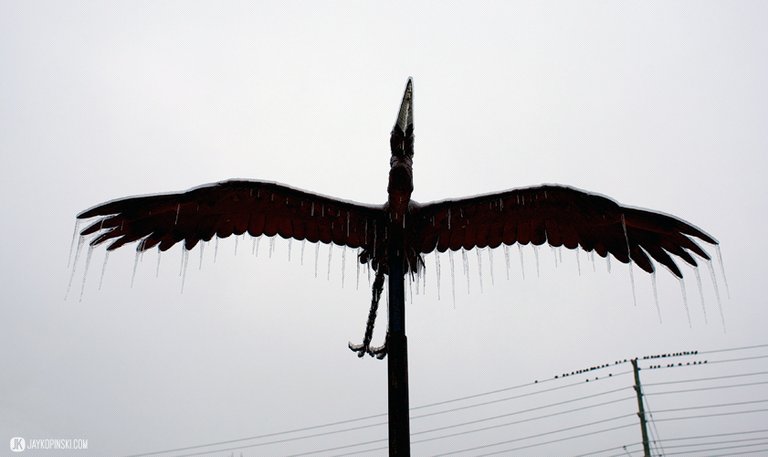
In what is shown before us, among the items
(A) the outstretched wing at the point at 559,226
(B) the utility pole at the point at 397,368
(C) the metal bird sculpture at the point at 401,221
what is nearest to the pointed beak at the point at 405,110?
(C) the metal bird sculpture at the point at 401,221

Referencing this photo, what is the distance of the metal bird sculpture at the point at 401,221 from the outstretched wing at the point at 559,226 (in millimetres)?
11

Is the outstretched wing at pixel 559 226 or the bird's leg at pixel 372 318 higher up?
the outstretched wing at pixel 559 226

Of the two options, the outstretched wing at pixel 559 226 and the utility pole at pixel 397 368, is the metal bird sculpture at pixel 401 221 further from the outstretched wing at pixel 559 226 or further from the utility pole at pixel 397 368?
the utility pole at pixel 397 368

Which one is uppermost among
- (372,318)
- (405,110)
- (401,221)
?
(405,110)

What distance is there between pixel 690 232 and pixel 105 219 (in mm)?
5956

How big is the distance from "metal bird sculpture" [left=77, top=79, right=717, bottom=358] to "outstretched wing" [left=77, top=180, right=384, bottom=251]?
11mm

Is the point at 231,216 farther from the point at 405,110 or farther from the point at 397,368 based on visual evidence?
the point at 397,368

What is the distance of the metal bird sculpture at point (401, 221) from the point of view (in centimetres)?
567

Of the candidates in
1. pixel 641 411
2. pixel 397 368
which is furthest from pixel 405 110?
pixel 641 411

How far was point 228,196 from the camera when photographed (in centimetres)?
580

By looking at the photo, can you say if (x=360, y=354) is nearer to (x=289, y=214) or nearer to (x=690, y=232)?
(x=289, y=214)

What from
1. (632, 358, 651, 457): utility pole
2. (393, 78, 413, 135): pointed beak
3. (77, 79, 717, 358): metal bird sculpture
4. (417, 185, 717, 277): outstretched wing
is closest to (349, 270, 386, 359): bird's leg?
(77, 79, 717, 358): metal bird sculpture

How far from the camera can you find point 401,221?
571 centimetres

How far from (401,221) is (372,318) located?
3.69 ft
